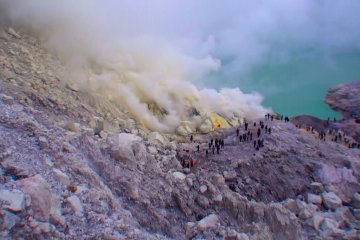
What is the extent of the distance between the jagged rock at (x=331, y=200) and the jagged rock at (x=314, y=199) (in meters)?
0.16

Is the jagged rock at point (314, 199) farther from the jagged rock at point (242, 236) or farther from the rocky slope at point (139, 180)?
the jagged rock at point (242, 236)

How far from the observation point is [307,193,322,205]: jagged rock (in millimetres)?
12616

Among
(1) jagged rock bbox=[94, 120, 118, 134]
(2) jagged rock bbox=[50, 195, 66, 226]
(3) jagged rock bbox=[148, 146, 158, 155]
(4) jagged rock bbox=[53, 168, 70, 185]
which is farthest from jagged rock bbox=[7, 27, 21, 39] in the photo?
(2) jagged rock bbox=[50, 195, 66, 226]

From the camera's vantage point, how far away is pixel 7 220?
7.66 metres

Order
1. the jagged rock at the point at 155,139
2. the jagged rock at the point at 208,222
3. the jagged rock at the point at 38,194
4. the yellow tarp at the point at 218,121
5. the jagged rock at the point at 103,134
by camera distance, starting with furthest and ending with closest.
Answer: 1. the yellow tarp at the point at 218,121
2. the jagged rock at the point at 155,139
3. the jagged rock at the point at 103,134
4. the jagged rock at the point at 208,222
5. the jagged rock at the point at 38,194

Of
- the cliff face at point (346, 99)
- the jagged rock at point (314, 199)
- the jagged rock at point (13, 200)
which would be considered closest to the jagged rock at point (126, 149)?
the jagged rock at point (13, 200)

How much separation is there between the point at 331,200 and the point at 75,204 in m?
8.13

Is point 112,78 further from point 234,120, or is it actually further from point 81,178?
point 81,178

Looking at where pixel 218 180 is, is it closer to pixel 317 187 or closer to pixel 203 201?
pixel 203 201

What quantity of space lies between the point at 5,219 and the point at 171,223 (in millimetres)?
4418

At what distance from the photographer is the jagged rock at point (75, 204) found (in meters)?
8.83

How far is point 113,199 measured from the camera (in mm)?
10047

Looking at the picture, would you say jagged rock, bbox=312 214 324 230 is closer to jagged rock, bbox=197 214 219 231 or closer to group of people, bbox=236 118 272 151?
jagged rock, bbox=197 214 219 231

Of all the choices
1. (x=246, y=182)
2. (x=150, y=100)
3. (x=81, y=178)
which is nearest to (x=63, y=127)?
(x=81, y=178)
